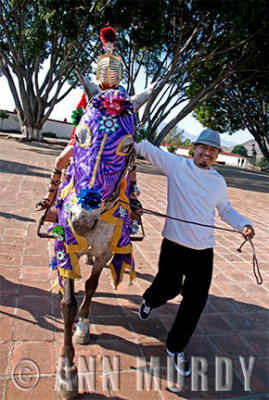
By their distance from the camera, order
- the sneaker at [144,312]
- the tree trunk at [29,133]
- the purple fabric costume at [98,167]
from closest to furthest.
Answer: the purple fabric costume at [98,167] < the sneaker at [144,312] < the tree trunk at [29,133]

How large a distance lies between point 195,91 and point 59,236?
76.0ft

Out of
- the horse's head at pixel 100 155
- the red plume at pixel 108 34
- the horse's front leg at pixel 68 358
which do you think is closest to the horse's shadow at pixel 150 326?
the horse's front leg at pixel 68 358

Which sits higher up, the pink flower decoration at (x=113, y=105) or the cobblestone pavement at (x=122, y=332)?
the pink flower decoration at (x=113, y=105)

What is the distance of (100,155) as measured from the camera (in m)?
1.99

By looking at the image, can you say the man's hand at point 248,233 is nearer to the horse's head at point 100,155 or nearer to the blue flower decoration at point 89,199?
the horse's head at point 100,155

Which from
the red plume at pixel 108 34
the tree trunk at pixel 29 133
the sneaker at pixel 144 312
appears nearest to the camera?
the red plume at pixel 108 34

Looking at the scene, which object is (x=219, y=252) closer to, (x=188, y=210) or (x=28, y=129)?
(x=188, y=210)

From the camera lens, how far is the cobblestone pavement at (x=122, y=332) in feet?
7.68

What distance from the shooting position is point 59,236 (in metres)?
2.30

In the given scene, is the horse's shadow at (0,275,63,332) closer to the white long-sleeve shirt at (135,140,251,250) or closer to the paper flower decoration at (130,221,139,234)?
the paper flower decoration at (130,221,139,234)

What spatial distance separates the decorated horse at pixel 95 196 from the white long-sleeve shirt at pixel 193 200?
0.50 metres

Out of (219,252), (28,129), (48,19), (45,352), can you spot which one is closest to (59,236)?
(45,352)

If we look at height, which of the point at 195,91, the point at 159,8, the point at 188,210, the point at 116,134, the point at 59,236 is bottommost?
the point at 59,236

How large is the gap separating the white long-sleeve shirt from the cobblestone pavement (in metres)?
1.06
